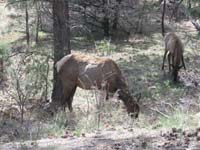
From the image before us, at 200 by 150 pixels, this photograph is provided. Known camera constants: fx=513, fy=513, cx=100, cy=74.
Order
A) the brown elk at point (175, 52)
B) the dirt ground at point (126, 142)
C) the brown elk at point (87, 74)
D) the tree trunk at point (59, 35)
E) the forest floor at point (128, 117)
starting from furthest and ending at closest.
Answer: the brown elk at point (175, 52) < the tree trunk at point (59, 35) < the brown elk at point (87, 74) < the forest floor at point (128, 117) < the dirt ground at point (126, 142)

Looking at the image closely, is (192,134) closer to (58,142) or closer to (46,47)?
(58,142)

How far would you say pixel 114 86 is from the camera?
11.7m

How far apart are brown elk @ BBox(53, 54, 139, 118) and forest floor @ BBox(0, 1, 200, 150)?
373mm

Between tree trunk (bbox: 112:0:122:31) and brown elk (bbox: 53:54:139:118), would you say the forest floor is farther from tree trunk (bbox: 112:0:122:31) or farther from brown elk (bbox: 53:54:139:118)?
tree trunk (bbox: 112:0:122:31)

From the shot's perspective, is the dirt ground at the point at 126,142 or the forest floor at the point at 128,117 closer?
the dirt ground at the point at 126,142

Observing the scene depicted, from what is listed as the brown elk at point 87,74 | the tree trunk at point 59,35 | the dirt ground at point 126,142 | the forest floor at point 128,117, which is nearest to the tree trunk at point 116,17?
the forest floor at point 128,117

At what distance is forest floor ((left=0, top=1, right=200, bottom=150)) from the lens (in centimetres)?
521

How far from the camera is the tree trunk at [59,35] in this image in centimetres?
1295

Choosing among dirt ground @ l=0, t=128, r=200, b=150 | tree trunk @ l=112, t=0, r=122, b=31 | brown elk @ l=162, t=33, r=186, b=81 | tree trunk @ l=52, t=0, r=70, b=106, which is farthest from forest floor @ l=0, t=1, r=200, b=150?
tree trunk @ l=112, t=0, r=122, b=31

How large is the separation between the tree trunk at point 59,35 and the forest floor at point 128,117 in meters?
0.60

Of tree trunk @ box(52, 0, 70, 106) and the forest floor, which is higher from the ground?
tree trunk @ box(52, 0, 70, 106)

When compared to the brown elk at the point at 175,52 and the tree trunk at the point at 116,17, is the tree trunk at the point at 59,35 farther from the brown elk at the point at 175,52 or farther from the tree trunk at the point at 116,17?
the tree trunk at the point at 116,17

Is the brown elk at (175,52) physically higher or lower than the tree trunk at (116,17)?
lower

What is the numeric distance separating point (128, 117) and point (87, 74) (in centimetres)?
339
